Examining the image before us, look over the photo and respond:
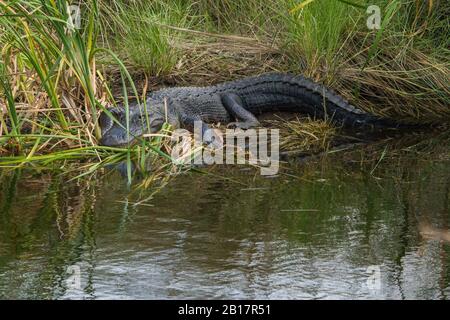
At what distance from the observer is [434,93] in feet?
23.7

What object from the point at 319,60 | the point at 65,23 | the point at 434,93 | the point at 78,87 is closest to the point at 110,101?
the point at 78,87

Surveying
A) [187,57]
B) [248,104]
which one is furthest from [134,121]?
[187,57]

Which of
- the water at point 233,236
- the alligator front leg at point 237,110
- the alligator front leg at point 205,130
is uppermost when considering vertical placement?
the alligator front leg at point 237,110

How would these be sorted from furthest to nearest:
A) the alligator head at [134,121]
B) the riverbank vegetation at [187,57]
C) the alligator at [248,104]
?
the alligator at [248,104] → the alligator head at [134,121] → the riverbank vegetation at [187,57]

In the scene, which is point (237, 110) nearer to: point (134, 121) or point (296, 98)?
point (296, 98)

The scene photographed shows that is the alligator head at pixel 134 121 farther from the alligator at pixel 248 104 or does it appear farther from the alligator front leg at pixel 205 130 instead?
the alligator front leg at pixel 205 130

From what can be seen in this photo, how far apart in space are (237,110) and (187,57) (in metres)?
0.84

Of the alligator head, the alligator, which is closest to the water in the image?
the alligator head

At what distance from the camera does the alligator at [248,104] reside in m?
6.86

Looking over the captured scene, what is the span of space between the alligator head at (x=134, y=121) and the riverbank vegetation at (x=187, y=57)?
0.10m

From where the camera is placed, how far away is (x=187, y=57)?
312 inches

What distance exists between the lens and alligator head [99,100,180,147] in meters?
5.84

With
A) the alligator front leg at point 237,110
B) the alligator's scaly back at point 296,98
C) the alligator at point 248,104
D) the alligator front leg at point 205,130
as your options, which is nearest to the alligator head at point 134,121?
the alligator at point 248,104

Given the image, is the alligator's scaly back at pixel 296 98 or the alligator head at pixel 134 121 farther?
the alligator's scaly back at pixel 296 98
